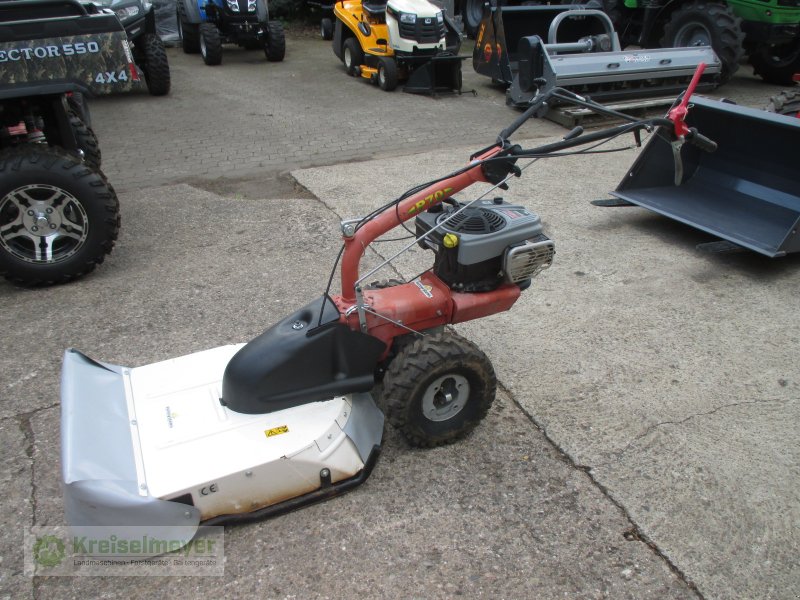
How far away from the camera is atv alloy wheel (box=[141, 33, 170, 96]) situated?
28.2 feet

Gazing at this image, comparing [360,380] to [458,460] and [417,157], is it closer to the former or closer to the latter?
[458,460]

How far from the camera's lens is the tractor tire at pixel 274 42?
10.7 m

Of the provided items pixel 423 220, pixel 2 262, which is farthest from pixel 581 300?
pixel 2 262

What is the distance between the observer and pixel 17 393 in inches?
123

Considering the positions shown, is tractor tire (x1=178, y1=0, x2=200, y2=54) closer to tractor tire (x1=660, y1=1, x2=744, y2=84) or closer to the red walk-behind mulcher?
tractor tire (x1=660, y1=1, x2=744, y2=84)

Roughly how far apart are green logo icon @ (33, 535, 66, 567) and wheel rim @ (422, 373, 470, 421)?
1386 millimetres

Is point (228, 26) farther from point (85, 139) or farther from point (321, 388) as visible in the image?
point (321, 388)

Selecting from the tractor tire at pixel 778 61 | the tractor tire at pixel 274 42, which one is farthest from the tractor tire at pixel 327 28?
the tractor tire at pixel 778 61

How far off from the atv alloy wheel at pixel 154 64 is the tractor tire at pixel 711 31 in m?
6.58

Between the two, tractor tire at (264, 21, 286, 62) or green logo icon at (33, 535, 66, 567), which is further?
tractor tire at (264, 21, 286, 62)

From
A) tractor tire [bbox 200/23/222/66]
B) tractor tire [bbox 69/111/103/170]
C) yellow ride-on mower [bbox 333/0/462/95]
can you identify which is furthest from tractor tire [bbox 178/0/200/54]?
tractor tire [bbox 69/111/103/170]

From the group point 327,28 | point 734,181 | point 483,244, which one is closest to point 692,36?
point 734,181

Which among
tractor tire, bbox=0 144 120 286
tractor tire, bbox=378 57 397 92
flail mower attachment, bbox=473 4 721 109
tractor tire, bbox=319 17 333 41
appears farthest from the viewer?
tractor tire, bbox=319 17 333 41

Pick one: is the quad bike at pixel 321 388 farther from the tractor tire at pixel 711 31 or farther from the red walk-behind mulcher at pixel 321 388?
the tractor tire at pixel 711 31
